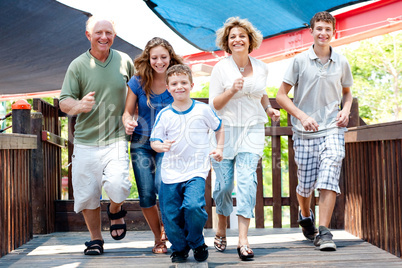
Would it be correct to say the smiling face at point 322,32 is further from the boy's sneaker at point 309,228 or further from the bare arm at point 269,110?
the boy's sneaker at point 309,228

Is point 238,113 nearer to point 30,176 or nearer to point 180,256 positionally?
point 180,256

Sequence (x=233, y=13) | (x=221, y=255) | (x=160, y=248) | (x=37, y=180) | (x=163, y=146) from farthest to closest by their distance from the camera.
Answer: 1. (x=233, y=13)
2. (x=37, y=180)
3. (x=160, y=248)
4. (x=221, y=255)
5. (x=163, y=146)

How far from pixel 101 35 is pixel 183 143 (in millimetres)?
1097

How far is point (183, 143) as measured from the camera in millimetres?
2939

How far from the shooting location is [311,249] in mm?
3445

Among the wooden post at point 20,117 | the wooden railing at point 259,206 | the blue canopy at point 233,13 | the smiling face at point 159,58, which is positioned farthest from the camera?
the blue canopy at point 233,13

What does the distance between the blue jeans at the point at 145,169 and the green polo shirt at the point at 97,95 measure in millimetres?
174

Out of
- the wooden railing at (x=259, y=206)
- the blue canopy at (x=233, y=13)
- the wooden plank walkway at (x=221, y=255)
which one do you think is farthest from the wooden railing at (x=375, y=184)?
the blue canopy at (x=233, y=13)

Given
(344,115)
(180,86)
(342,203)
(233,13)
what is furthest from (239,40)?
(233,13)

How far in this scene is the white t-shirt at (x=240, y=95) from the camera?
130 inches

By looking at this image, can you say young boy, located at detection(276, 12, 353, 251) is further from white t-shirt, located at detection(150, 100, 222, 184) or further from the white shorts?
the white shorts

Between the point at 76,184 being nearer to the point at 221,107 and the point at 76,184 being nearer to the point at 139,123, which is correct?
the point at 139,123

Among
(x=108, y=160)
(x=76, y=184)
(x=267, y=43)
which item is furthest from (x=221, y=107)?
(x=267, y=43)

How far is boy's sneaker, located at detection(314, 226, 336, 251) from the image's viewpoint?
334 centimetres
